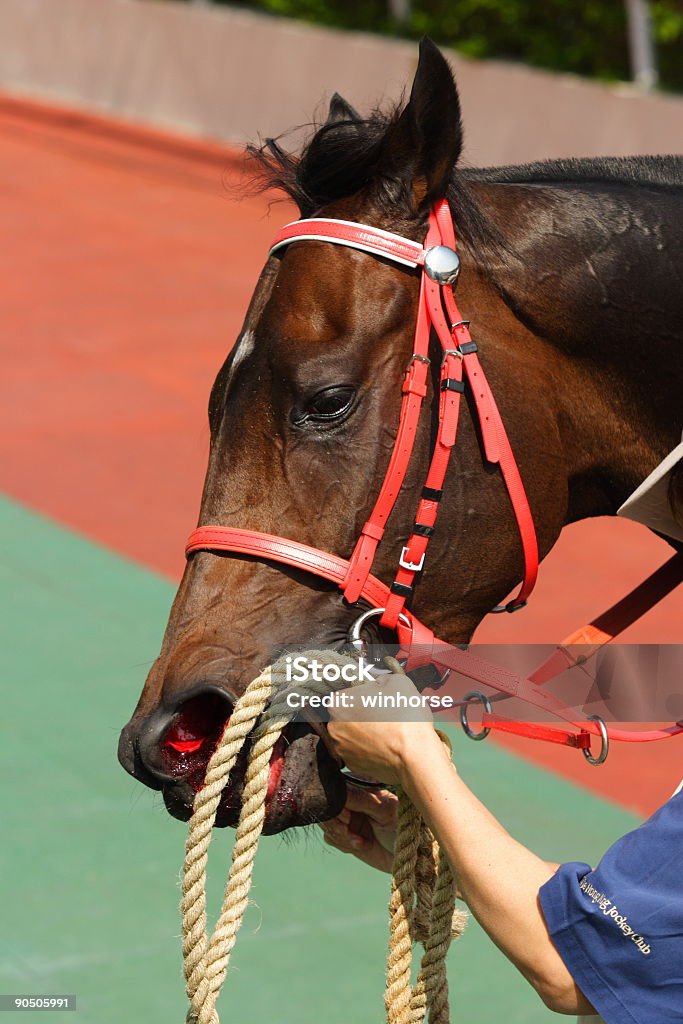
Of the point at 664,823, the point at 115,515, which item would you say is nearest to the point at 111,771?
the point at 115,515

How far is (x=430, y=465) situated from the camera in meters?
2.33

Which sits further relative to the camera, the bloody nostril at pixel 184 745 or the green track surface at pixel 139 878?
the green track surface at pixel 139 878

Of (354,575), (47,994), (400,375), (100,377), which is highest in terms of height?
(400,375)

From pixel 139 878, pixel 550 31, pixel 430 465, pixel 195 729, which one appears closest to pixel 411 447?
pixel 430 465

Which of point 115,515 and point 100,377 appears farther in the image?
point 100,377

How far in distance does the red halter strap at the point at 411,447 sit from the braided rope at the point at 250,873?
17 cm

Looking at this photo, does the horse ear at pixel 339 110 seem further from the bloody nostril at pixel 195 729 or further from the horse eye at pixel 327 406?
the bloody nostril at pixel 195 729

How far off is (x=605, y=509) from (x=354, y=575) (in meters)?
0.64

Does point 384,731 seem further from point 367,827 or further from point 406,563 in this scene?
point 367,827

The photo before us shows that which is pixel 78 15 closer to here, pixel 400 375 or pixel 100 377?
pixel 100 377

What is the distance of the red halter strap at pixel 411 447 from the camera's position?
2291mm

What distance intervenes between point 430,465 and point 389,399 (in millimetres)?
131

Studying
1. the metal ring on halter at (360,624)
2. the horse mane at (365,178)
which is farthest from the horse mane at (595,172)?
the metal ring on halter at (360,624)

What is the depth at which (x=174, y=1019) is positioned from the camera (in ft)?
12.6
